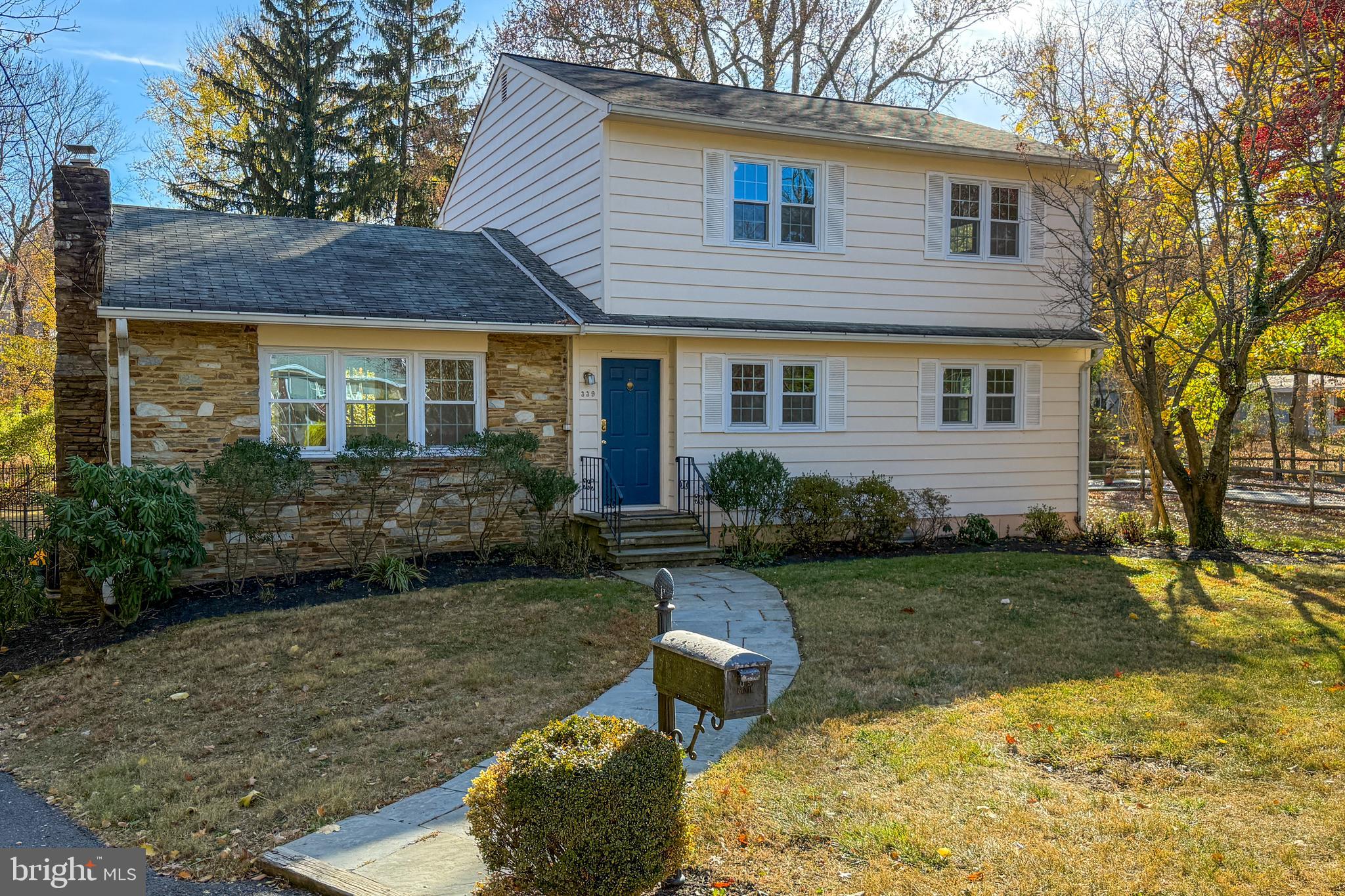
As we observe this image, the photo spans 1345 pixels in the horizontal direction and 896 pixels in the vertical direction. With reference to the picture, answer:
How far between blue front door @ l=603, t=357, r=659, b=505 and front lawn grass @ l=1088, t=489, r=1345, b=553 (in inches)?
323

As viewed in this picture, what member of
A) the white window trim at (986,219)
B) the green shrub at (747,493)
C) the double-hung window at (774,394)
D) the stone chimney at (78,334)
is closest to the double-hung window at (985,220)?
the white window trim at (986,219)

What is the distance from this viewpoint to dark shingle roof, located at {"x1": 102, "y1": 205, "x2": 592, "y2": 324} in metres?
10.4

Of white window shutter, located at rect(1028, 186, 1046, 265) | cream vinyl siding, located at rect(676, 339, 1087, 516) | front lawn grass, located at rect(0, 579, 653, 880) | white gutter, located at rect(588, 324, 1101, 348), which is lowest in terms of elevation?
front lawn grass, located at rect(0, 579, 653, 880)

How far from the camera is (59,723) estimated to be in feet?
22.0

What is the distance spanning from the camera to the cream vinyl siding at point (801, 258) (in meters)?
12.2

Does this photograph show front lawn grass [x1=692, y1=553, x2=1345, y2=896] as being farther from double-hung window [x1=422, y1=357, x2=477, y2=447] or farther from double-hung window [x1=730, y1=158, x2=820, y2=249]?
double-hung window [x1=730, y1=158, x2=820, y2=249]

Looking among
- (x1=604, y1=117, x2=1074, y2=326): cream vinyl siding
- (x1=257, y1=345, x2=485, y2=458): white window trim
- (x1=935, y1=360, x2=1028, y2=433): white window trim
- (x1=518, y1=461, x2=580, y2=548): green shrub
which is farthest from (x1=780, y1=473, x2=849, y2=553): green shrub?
(x1=257, y1=345, x2=485, y2=458): white window trim

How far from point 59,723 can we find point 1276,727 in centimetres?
822

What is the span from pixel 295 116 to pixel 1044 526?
2068 cm

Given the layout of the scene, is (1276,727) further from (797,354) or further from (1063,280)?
(1063,280)

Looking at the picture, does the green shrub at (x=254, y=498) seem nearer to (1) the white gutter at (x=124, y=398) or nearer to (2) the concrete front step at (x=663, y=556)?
(1) the white gutter at (x=124, y=398)

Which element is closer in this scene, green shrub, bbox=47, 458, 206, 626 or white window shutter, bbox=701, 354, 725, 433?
green shrub, bbox=47, 458, 206, 626

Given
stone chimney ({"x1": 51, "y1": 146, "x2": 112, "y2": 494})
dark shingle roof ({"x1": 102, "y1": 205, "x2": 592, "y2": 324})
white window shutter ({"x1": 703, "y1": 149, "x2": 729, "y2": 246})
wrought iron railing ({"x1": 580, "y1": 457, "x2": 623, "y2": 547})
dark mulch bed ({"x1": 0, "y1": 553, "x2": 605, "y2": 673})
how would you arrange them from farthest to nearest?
1. white window shutter ({"x1": 703, "y1": 149, "x2": 729, "y2": 246})
2. wrought iron railing ({"x1": 580, "y1": 457, "x2": 623, "y2": 547})
3. dark shingle roof ({"x1": 102, "y1": 205, "x2": 592, "y2": 324})
4. stone chimney ({"x1": 51, "y1": 146, "x2": 112, "y2": 494})
5. dark mulch bed ({"x1": 0, "y1": 553, "x2": 605, "y2": 673})

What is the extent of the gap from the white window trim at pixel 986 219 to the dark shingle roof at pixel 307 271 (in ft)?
20.4
